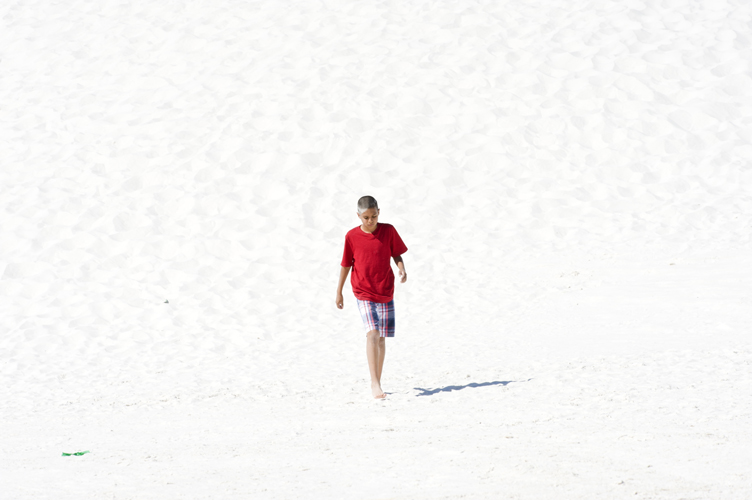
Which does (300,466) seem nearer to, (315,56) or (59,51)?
(315,56)

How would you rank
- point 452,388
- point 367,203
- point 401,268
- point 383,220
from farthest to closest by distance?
point 383,220 → point 452,388 → point 401,268 → point 367,203

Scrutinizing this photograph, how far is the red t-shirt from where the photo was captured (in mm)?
5887

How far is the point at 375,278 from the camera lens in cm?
590

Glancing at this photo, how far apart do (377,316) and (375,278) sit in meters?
0.30

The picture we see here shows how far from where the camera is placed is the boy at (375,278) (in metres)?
5.89

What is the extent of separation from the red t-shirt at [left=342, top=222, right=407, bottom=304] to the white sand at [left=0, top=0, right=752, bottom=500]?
856 millimetres

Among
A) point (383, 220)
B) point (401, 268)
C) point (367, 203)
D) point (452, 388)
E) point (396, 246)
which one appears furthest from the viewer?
point (383, 220)

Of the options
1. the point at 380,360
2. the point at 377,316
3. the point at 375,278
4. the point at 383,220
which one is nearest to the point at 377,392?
the point at 380,360

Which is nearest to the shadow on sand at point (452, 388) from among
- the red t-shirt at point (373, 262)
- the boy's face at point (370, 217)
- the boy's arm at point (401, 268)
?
the red t-shirt at point (373, 262)

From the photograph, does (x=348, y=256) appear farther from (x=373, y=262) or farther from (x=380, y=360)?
(x=380, y=360)

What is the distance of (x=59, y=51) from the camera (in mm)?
16734

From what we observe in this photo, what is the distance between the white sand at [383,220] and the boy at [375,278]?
18.5 inches

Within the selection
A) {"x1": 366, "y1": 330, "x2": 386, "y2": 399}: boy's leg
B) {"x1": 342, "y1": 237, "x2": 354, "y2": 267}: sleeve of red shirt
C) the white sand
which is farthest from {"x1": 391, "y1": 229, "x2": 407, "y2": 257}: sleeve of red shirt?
the white sand

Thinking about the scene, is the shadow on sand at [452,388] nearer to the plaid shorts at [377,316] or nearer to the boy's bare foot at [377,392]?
the boy's bare foot at [377,392]
